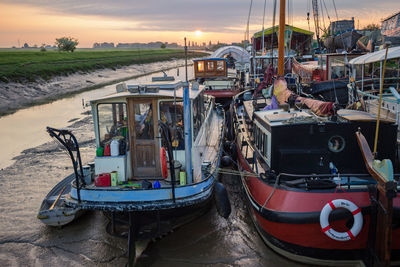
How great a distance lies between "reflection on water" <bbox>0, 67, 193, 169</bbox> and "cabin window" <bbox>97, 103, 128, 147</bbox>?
4.51 metres

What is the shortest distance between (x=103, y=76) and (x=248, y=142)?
38.7 meters

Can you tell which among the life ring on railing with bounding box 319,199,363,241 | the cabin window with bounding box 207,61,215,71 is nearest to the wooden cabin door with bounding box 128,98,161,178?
the life ring on railing with bounding box 319,199,363,241

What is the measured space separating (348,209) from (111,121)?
16.9 feet

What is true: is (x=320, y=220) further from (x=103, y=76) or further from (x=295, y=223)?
(x=103, y=76)

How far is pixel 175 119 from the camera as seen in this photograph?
788 cm

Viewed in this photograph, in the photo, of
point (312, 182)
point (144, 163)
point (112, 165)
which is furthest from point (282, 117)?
point (112, 165)

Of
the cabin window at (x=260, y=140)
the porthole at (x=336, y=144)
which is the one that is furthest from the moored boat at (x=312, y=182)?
the cabin window at (x=260, y=140)

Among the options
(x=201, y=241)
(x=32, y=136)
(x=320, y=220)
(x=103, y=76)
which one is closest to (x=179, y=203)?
(x=201, y=241)

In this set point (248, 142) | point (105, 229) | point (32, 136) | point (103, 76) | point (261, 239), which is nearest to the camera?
point (261, 239)

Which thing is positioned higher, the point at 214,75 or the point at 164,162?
the point at 214,75

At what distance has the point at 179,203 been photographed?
7.16 m

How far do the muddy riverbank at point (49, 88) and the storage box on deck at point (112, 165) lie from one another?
1258 cm

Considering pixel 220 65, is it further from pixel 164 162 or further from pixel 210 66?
pixel 164 162

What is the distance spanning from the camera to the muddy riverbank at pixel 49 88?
88.5ft
